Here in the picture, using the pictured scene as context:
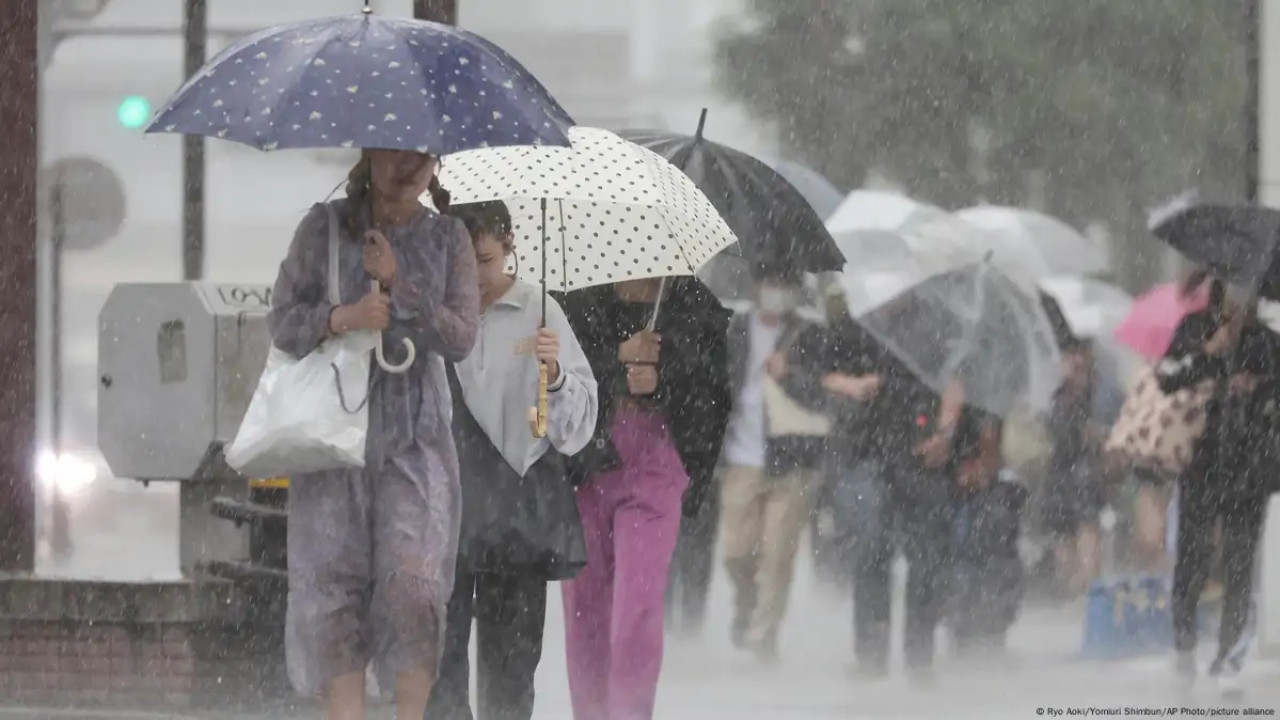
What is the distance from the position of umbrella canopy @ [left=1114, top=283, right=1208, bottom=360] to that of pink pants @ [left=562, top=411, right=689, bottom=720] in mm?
2844

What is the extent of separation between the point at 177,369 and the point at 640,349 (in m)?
2.26

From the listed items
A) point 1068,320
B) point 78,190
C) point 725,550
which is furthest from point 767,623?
point 78,190

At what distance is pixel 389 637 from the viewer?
5848 millimetres

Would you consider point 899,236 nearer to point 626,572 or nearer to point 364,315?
point 626,572

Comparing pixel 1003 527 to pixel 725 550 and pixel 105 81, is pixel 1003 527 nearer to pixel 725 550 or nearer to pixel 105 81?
pixel 725 550

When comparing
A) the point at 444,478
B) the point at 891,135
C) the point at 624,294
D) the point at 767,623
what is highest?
the point at 891,135

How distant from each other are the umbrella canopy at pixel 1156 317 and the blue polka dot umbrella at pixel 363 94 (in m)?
4.26

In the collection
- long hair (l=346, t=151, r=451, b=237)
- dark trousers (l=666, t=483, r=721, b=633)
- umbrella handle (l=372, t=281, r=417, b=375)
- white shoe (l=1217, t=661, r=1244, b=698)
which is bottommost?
white shoe (l=1217, t=661, r=1244, b=698)

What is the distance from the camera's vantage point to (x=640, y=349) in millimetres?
7387

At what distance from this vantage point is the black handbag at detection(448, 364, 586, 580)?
688 cm

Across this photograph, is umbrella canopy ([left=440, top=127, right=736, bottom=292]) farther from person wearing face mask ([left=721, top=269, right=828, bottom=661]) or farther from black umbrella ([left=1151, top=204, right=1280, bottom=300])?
black umbrella ([left=1151, top=204, right=1280, bottom=300])

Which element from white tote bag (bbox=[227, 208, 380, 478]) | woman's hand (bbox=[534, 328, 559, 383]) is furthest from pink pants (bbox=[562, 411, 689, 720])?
white tote bag (bbox=[227, 208, 380, 478])

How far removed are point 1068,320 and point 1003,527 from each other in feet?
2.88

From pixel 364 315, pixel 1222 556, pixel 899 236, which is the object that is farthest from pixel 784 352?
pixel 364 315
